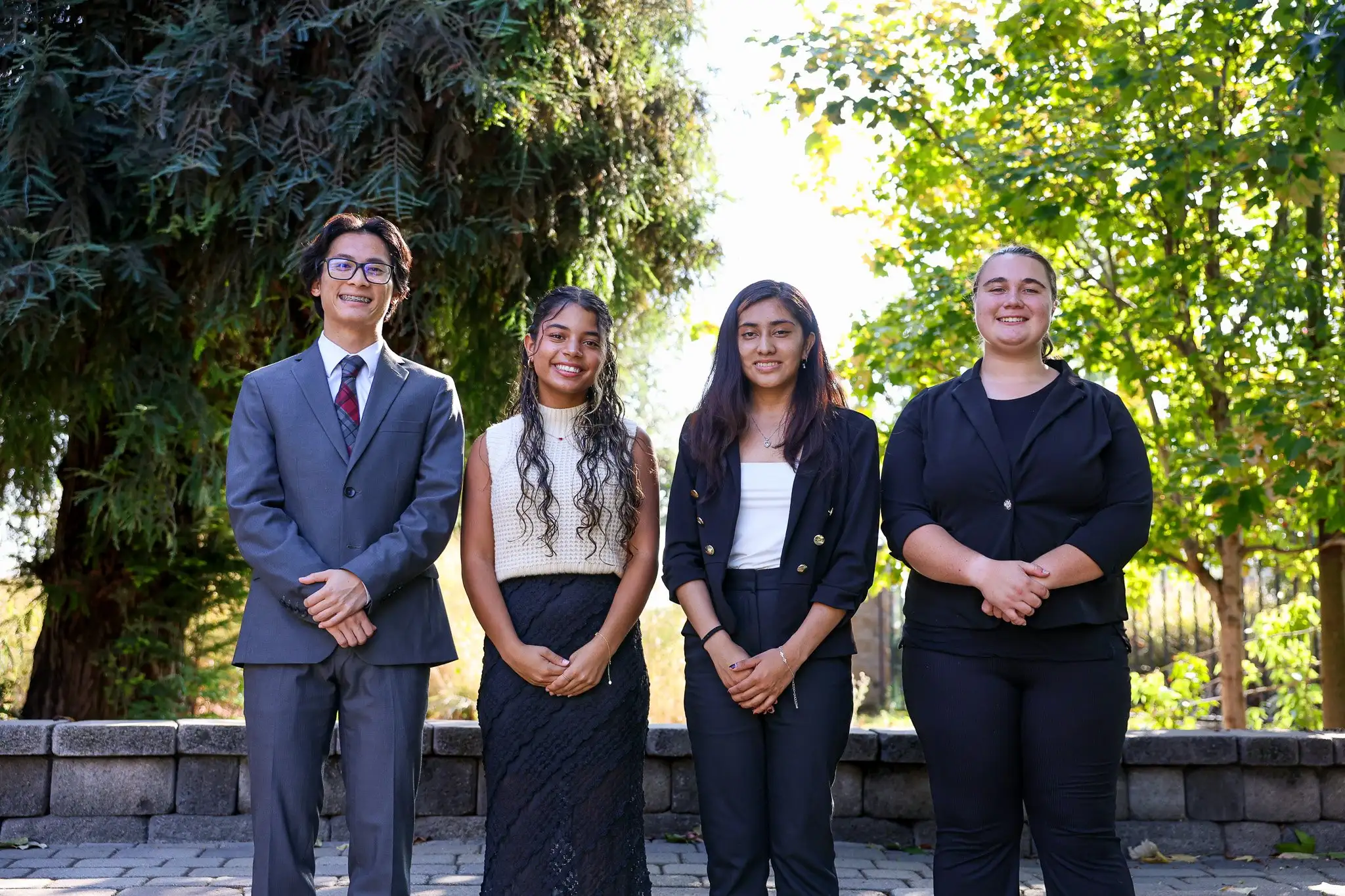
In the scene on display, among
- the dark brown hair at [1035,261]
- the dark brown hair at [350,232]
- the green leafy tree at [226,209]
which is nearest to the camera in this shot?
the dark brown hair at [1035,261]

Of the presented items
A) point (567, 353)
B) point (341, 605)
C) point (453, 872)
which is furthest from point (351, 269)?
point (453, 872)

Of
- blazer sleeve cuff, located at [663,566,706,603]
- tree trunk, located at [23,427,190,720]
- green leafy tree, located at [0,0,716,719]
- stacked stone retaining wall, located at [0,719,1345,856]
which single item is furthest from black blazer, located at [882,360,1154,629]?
tree trunk, located at [23,427,190,720]

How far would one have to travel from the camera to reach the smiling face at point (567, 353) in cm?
319

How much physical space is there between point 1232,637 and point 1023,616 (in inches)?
193

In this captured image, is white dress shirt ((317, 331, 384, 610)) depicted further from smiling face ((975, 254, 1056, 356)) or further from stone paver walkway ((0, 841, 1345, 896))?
stone paver walkway ((0, 841, 1345, 896))

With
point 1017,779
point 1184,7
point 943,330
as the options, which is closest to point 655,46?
point 943,330

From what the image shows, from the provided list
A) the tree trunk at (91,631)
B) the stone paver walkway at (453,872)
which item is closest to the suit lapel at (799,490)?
the stone paver walkway at (453,872)

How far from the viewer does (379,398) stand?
314 cm

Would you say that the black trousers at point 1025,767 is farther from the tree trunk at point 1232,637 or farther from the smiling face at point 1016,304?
the tree trunk at point 1232,637

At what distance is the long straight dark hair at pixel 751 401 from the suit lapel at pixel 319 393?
922 mm

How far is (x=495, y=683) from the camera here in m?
3.06

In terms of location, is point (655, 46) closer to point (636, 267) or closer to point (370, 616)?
point (636, 267)

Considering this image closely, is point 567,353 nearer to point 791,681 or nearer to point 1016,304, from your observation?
point 791,681

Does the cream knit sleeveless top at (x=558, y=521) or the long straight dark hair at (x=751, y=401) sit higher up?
the long straight dark hair at (x=751, y=401)
